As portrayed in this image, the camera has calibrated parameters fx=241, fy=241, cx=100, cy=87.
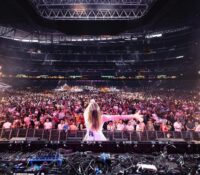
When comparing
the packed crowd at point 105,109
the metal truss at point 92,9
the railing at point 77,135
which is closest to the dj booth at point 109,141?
the railing at point 77,135

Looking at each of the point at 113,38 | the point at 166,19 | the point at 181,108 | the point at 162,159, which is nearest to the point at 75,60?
the point at 113,38

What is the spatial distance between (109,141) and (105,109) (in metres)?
1.95

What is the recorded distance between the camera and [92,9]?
887 centimetres

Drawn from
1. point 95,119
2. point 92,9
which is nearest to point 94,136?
point 95,119

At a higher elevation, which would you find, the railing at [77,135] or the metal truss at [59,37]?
the metal truss at [59,37]

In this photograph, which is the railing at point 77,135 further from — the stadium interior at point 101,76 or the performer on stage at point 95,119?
the performer on stage at point 95,119

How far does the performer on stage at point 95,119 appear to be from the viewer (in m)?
7.52

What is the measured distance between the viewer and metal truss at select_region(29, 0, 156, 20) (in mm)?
8578

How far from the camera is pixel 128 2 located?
8.59 m

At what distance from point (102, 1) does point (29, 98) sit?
4.51 m

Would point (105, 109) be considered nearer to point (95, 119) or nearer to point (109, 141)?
point (95, 119)

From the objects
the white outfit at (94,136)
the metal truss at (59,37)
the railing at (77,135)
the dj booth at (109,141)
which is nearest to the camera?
the dj booth at (109,141)

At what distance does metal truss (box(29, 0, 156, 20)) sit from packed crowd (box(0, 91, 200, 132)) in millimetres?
2930

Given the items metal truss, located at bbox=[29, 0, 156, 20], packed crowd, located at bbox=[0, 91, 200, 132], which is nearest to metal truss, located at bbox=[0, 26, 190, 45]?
metal truss, located at bbox=[29, 0, 156, 20]
